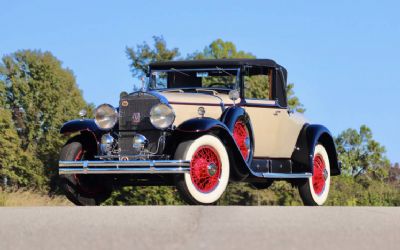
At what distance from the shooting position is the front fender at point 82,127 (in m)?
11.9

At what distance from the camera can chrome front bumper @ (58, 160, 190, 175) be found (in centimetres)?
1047

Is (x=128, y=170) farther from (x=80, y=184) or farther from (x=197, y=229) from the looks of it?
(x=197, y=229)

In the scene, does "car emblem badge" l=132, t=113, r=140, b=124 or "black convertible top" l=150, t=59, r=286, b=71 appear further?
"black convertible top" l=150, t=59, r=286, b=71

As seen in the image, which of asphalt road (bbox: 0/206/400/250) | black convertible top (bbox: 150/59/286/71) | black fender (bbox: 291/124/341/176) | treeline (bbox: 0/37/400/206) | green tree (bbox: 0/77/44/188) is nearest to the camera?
asphalt road (bbox: 0/206/400/250)

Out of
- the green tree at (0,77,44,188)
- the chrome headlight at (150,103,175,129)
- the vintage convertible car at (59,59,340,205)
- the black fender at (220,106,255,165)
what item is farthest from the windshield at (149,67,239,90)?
the green tree at (0,77,44,188)

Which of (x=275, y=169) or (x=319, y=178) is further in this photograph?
(x=319, y=178)

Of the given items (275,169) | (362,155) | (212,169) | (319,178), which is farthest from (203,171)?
(362,155)

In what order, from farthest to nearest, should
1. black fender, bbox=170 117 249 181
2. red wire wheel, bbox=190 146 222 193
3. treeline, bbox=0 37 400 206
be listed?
treeline, bbox=0 37 400 206, red wire wheel, bbox=190 146 222 193, black fender, bbox=170 117 249 181

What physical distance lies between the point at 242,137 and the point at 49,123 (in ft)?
153

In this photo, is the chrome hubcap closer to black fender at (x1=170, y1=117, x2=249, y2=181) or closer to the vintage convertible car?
the vintage convertible car

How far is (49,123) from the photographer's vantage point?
189 ft

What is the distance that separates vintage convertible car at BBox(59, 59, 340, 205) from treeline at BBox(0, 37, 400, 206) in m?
23.0

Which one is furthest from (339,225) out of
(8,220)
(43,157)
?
(43,157)

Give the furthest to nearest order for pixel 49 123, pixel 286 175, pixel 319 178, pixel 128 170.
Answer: pixel 49 123
pixel 319 178
pixel 286 175
pixel 128 170
